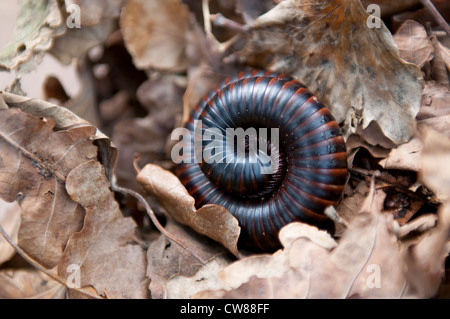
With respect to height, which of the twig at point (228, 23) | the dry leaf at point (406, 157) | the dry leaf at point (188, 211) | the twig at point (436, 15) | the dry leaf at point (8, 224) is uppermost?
the twig at point (436, 15)

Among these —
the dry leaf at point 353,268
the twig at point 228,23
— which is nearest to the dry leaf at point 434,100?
the dry leaf at point 353,268

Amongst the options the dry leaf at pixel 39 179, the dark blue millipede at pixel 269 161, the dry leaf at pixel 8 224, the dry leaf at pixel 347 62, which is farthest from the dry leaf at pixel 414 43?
the dry leaf at pixel 8 224

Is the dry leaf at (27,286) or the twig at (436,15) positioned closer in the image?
the twig at (436,15)

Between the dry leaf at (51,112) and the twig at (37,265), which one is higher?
the dry leaf at (51,112)

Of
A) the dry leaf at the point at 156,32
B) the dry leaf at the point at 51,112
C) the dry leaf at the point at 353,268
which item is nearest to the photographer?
the dry leaf at the point at 353,268

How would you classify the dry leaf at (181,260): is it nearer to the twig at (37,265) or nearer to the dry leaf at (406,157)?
the twig at (37,265)

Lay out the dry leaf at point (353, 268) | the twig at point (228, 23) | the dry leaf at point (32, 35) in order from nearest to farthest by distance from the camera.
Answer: the dry leaf at point (353, 268), the dry leaf at point (32, 35), the twig at point (228, 23)
